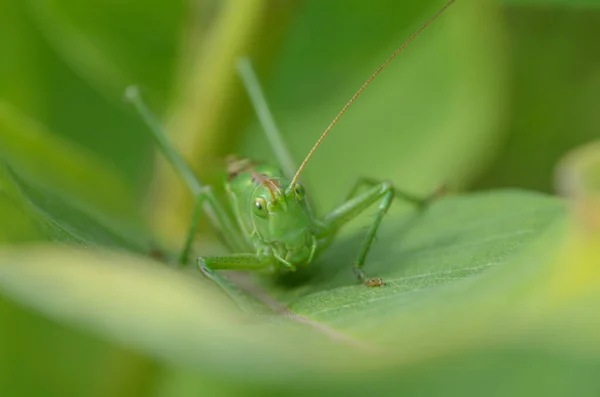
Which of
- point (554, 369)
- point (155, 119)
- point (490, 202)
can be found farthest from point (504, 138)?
point (554, 369)

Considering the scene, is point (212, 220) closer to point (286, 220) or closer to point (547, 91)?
point (286, 220)

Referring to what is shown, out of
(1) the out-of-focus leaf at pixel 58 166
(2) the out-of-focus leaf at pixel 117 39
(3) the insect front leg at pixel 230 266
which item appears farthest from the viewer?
(2) the out-of-focus leaf at pixel 117 39

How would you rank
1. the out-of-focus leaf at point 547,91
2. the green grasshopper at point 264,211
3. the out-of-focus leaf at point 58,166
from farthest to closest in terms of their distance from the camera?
the out-of-focus leaf at point 547,91 < the green grasshopper at point 264,211 < the out-of-focus leaf at point 58,166

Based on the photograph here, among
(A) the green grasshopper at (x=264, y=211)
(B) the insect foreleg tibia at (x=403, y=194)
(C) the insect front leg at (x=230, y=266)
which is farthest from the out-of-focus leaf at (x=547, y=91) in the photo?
(C) the insect front leg at (x=230, y=266)

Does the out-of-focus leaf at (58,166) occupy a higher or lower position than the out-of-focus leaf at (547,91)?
lower

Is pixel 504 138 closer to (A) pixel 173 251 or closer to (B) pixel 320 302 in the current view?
A: (A) pixel 173 251

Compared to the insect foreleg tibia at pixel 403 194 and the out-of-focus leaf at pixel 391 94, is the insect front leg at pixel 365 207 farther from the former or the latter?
the out-of-focus leaf at pixel 391 94

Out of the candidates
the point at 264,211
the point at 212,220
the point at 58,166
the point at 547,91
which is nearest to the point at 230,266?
the point at 264,211
